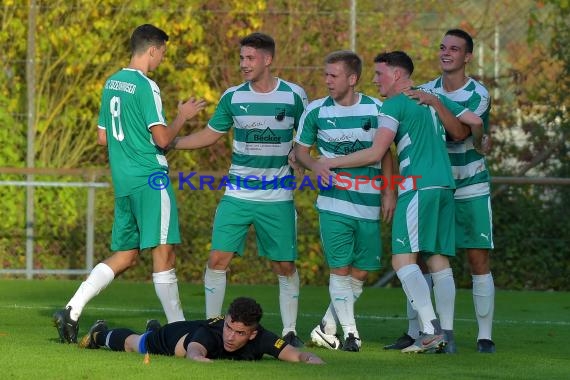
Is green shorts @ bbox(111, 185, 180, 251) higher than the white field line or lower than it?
higher

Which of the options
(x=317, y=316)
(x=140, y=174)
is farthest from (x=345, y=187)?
(x=317, y=316)

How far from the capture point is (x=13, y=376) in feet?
23.7

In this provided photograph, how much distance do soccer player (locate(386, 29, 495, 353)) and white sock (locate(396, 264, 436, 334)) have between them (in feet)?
1.91

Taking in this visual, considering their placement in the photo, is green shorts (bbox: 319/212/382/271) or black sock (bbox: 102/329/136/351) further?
green shorts (bbox: 319/212/382/271)

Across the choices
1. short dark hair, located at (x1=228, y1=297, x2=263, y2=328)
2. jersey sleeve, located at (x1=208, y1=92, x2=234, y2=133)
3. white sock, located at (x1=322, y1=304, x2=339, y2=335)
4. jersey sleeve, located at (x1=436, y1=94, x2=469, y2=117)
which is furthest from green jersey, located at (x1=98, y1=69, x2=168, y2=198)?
jersey sleeve, located at (x1=436, y1=94, x2=469, y2=117)

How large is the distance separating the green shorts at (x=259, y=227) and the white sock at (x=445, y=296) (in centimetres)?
115

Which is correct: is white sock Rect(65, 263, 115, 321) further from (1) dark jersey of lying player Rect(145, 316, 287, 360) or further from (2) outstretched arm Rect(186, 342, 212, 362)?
(2) outstretched arm Rect(186, 342, 212, 362)

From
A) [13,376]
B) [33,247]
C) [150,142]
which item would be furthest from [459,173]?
[33,247]

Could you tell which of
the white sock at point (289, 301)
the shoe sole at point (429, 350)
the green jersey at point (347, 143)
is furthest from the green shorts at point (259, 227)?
the shoe sole at point (429, 350)

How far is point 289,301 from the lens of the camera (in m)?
9.69

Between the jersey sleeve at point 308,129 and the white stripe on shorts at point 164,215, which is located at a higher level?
the jersey sleeve at point 308,129

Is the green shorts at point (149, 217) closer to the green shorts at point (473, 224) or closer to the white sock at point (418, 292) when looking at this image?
the white sock at point (418, 292)

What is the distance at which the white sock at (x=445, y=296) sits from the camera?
9.07 meters

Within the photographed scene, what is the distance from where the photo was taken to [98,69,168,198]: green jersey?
906 centimetres
